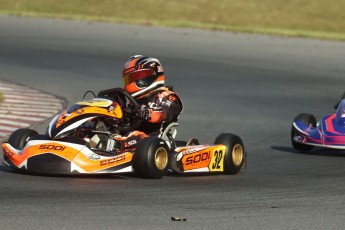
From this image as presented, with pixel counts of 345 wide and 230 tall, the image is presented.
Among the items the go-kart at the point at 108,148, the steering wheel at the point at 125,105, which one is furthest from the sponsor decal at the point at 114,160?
the steering wheel at the point at 125,105

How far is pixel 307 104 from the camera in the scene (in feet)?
49.1

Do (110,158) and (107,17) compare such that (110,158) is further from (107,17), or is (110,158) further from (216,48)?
(107,17)

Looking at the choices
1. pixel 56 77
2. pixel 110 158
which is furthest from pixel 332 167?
pixel 56 77

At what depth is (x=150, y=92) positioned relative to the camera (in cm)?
948

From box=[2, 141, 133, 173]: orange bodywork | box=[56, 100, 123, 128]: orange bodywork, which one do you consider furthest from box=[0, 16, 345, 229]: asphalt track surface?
box=[56, 100, 123, 128]: orange bodywork

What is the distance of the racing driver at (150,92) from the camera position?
30.8ft

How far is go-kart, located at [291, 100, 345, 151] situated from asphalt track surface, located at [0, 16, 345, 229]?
0.53 feet

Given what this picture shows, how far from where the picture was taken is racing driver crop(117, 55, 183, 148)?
938 cm

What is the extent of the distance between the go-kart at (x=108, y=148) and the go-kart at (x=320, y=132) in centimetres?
157

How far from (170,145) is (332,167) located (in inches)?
63.3

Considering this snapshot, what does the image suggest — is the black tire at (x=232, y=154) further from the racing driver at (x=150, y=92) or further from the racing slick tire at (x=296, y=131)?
the racing slick tire at (x=296, y=131)

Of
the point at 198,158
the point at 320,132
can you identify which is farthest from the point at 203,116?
the point at 198,158

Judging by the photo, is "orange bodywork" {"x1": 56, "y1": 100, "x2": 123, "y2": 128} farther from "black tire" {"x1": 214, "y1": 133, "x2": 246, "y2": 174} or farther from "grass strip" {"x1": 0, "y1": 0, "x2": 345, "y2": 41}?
"grass strip" {"x1": 0, "y1": 0, "x2": 345, "y2": 41}

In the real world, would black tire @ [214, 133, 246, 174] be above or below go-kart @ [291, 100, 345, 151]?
below
